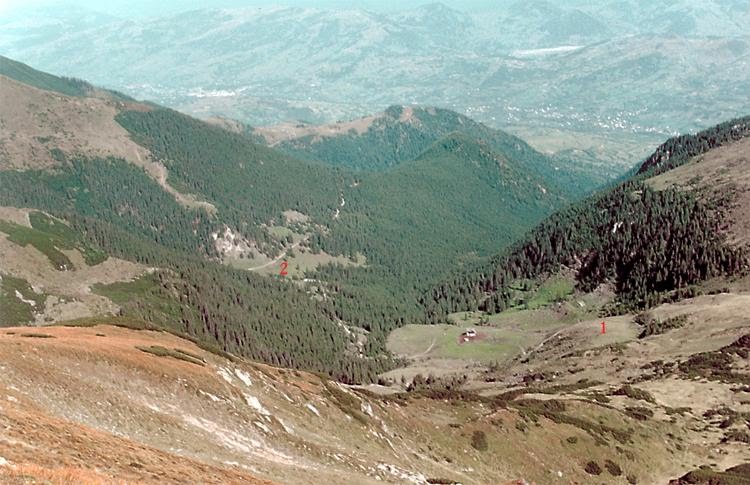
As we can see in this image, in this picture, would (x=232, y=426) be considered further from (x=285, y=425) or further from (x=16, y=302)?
(x=16, y=302)

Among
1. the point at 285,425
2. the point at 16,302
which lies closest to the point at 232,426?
the point at 285,425

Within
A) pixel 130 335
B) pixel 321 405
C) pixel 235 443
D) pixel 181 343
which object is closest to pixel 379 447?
pixel 321 405

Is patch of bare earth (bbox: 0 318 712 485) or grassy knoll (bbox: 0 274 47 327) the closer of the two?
patch of bare earth (bbox: 0 318 712 485)

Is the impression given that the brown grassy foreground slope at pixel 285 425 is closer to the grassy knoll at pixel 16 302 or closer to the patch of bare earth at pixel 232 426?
the patch of bare earth at pixel 232 426

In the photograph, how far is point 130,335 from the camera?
105m

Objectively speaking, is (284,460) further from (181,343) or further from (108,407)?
(181,343)

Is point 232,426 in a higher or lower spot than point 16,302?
lower

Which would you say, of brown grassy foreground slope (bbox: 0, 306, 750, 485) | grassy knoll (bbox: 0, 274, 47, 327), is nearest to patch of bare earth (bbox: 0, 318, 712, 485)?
brown grassy foreground slope (bbox: 0, 306, 750, 485)

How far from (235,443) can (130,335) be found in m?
45.3

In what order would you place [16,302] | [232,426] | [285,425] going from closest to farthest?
[232,426] → [285,425] → [16,302]

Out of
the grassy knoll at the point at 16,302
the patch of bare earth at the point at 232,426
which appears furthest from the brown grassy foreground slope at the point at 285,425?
the grassy knoll at the point at 16,302

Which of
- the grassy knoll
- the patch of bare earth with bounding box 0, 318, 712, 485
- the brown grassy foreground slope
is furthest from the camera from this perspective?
the grassy knoll

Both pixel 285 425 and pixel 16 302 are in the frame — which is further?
pixel 16 302

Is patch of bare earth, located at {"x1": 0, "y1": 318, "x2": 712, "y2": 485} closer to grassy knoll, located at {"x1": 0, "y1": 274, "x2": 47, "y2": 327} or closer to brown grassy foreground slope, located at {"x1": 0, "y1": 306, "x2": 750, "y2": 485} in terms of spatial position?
brown grassy foreground slope, located at {"x1": 0, "y1": 306, "x2": 750, "y2": 485}
